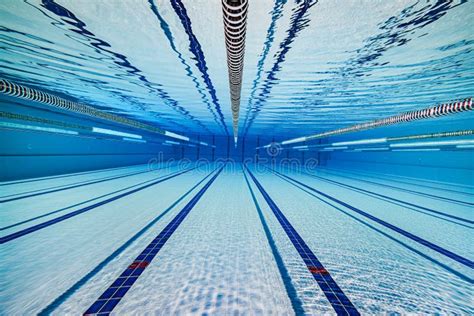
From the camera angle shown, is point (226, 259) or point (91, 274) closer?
point (91, 274)

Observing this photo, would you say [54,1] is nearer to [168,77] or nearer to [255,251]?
[168,77]

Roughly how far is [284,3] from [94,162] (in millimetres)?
12401

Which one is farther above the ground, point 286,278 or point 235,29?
point 235,29

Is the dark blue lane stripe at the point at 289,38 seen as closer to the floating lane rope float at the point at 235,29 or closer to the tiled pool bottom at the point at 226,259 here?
the floating lane rope float at the point at 235,29

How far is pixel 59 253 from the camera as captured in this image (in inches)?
107

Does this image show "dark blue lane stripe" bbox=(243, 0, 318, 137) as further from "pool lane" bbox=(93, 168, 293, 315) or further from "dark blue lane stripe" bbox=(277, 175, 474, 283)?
"dark blue lane stripe" bbox=(277, 175, 474, 283)

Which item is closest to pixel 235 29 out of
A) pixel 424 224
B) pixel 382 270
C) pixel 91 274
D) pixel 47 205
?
pixel 91 274

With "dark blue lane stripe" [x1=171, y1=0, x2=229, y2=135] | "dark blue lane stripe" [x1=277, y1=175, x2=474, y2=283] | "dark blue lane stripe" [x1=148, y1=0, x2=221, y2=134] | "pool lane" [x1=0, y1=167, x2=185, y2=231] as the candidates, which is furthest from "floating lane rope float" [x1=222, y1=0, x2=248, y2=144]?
"pool lane" [x1=0, y1=167, x2=185, y2=231]

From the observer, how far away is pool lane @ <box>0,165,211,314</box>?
201 cm

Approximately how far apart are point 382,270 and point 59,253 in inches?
159

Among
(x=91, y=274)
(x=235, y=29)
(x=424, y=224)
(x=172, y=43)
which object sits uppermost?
(x=172, y=43)

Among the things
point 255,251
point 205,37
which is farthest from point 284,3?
point 255,251

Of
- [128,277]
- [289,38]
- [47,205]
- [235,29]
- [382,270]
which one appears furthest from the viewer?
[47,205]

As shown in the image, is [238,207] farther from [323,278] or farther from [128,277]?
[128,277]
